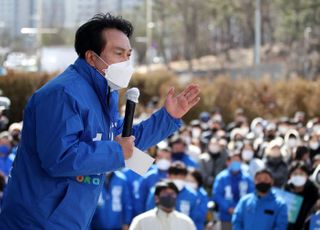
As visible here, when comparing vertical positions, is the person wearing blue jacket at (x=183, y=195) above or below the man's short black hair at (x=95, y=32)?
below

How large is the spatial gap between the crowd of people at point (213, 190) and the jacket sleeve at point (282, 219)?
11 mm

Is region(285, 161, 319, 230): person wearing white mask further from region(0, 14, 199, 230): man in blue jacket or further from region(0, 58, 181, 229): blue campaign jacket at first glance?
region(0, 58, 181, 229): blue campaign jacket

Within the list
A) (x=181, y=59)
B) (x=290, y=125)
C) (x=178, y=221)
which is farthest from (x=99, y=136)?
(x=181, y=59)

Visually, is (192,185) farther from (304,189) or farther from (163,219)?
(163,219)

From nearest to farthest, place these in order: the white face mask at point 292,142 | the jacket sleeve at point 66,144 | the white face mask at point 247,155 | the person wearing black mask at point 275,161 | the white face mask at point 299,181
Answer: the jacket sleeve at point 66,144 < the white face mask at point 299,181 < the person wearing black mask at point 275,161 < the white face mask at point 247,155 < the white face mask at point 292,142

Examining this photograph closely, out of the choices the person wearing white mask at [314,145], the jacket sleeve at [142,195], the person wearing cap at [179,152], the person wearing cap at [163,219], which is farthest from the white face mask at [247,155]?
the person wearing cap at [163,219]

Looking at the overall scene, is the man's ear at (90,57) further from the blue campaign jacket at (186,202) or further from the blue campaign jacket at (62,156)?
the blue campaign jacket at (186,202)

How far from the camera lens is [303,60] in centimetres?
7019

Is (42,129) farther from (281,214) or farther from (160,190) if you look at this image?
(281,214)

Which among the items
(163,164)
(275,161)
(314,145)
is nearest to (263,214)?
(163,164)

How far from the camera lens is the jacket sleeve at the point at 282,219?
39.9 feet

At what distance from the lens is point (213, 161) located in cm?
1827

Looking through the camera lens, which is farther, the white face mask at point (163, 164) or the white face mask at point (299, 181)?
the white face mask at point (163, 164)

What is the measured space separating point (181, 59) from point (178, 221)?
272ft
